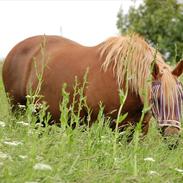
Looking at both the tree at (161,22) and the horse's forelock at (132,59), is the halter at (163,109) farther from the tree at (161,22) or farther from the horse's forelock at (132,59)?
the tree at (161,22)

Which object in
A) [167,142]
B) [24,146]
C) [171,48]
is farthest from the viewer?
[171,48]

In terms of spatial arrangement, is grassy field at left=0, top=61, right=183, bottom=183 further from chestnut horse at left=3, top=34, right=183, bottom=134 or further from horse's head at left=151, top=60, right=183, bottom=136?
chestnut horse at left=3, top=34, right=183, bottom=134

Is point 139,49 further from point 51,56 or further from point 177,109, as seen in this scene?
point 51,56

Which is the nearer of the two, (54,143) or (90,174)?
(90,174)

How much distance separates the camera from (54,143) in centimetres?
448

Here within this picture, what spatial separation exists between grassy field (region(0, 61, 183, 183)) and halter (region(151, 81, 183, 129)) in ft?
1.53

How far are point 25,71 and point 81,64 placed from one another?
1399 millimetres

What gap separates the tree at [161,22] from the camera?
156ft

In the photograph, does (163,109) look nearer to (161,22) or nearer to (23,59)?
(23,59)

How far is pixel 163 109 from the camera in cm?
635

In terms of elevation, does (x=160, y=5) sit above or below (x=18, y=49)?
below

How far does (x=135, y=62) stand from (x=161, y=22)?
4246 centimetres

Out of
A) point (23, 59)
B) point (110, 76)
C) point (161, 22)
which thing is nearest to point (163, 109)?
point (110, 76)

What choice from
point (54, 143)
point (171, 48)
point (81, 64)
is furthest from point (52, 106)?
point (171, 48)
